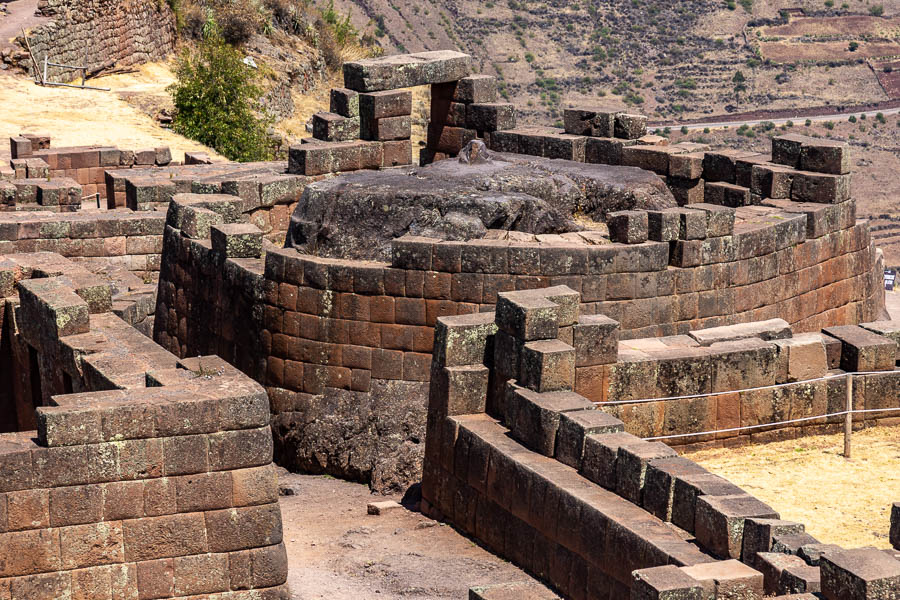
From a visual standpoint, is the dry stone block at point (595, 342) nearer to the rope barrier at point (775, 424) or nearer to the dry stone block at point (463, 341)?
the dry stone block at point (463, 341)

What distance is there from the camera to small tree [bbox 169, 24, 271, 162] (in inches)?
1652

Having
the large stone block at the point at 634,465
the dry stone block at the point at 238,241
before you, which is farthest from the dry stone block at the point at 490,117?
the large stone block at the point at 634,465

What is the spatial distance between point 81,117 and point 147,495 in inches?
1159

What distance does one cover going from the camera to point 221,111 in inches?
1692

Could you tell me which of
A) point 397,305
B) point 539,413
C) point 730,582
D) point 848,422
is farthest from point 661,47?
point 730,582

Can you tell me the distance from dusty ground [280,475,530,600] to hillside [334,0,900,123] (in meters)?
69.4

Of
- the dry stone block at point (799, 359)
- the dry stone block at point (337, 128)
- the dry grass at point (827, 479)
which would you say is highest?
the dry stone block at point (337, 128)

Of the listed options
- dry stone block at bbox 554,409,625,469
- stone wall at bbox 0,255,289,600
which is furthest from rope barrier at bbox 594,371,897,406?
stone wall at bbox 0,255,289,600

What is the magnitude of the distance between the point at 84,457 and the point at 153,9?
4050 cm

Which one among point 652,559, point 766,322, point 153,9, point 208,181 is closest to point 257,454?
point 652,559

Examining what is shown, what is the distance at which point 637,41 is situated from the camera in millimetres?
101000

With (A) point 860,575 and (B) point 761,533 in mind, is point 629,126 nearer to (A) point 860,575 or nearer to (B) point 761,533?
(B) point 761,533

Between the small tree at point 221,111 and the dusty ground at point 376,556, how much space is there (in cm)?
2292

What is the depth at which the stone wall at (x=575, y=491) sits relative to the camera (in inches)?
501
